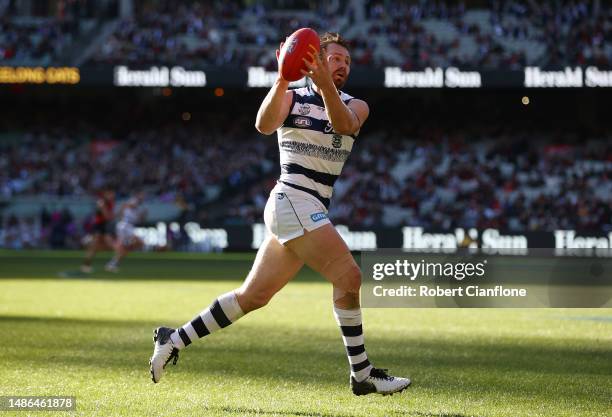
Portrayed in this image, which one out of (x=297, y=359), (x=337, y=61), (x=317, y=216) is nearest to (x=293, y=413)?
(x=317, y=216)

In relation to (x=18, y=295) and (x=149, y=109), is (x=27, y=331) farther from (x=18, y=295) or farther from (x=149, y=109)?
(x=149, y=109)

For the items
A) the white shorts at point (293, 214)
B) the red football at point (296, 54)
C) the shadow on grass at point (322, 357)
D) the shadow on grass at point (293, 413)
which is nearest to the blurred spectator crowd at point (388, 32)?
the shadow on grass at point (322, 357)

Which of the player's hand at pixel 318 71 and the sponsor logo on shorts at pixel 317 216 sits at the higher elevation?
the player's hand at pixel 318 71

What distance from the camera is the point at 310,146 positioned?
7.24 meters

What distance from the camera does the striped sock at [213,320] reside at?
7.34 metres

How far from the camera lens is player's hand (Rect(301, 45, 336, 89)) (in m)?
6.67

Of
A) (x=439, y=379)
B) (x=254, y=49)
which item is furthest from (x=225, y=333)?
(x=254, y=49)

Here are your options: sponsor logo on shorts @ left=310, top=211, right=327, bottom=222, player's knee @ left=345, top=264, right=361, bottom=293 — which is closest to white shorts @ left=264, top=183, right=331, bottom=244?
sponsor logo on shorts @ left=310, top=211, right=327, bottom=222

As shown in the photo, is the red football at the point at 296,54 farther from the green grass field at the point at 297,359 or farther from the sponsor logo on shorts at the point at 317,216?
the green grass field at the point at 297,359

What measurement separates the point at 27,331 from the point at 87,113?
33213mm

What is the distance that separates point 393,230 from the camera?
3447cm

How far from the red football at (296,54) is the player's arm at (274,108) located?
4.4 inches

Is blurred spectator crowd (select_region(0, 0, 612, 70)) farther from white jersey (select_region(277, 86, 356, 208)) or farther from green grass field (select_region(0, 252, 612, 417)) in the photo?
white jersey (select_region(277, 86, 356, 208))

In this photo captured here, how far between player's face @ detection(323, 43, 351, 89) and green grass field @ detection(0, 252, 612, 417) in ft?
7.43
